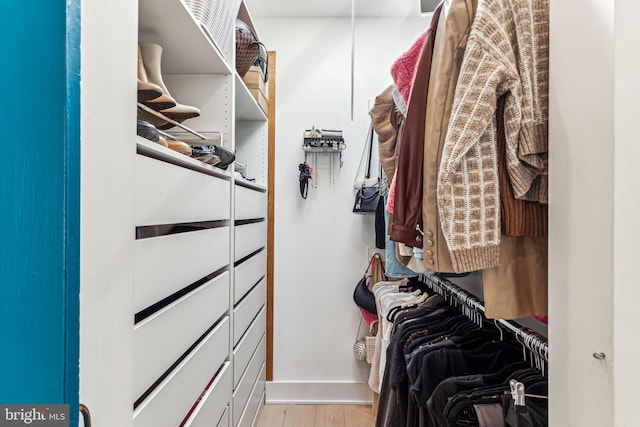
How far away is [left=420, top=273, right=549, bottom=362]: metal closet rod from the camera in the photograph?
3.19ft

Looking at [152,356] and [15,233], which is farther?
[152,356]

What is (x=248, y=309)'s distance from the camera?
1.95 m

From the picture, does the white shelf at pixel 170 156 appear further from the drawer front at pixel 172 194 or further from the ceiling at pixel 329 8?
the ceiling at pixel 329 8

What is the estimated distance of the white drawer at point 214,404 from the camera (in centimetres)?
113

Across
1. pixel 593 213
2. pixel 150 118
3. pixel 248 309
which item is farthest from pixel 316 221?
pixel 593 213

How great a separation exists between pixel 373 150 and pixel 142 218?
6.21ft

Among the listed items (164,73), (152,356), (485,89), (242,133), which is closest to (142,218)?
(152,356)

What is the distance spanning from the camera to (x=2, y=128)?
43 centimetres

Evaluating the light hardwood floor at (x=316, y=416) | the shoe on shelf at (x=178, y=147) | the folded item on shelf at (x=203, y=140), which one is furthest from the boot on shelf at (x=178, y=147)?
the light hardwood floor at (x=316, y=416)

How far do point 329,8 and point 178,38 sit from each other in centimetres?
151

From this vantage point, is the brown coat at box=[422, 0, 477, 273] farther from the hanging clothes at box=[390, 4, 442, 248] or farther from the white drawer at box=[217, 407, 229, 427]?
the white drawer at box=[217, 407, 229, 427]

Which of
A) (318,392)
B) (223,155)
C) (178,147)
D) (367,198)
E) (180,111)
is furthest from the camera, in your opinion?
(318,392)

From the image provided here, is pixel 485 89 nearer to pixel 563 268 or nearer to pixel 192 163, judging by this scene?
pixel 563 268
